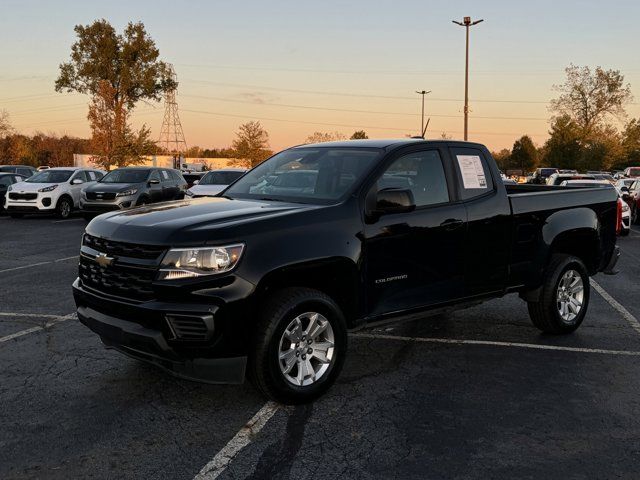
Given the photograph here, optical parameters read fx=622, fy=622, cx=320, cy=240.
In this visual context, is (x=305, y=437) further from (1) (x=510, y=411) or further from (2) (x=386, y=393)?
(1) (x=510, y=411)

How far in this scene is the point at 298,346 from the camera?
14.1ft

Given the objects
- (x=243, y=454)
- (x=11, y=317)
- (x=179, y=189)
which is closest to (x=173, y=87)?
(x=179, y=189)

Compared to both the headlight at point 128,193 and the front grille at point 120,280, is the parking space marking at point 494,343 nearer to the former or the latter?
the front grille at point 120,280

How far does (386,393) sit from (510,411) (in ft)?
2.86

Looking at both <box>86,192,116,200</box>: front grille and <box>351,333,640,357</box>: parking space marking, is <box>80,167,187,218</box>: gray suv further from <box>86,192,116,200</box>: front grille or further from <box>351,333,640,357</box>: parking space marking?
<box>351,333,640,357</box>: parking space marking

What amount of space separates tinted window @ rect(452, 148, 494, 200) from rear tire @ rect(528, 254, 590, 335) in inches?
47.6

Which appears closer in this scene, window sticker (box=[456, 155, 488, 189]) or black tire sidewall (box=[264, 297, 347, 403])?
black tire sidewall (box=[264, 297, 347, 403])

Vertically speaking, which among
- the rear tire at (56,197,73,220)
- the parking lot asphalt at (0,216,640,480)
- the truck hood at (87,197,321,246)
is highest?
the truck hood at (87,197,321,246)

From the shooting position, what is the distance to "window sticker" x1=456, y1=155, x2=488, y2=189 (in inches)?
215

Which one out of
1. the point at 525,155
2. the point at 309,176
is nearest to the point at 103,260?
the point at 309,176

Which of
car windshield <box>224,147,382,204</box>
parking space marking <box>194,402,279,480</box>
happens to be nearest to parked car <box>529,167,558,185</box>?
car windshield <box>224,147,382,204</box>

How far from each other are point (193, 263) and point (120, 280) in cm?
59

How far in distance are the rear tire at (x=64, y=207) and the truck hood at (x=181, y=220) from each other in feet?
55.5

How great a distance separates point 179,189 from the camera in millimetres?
20109
